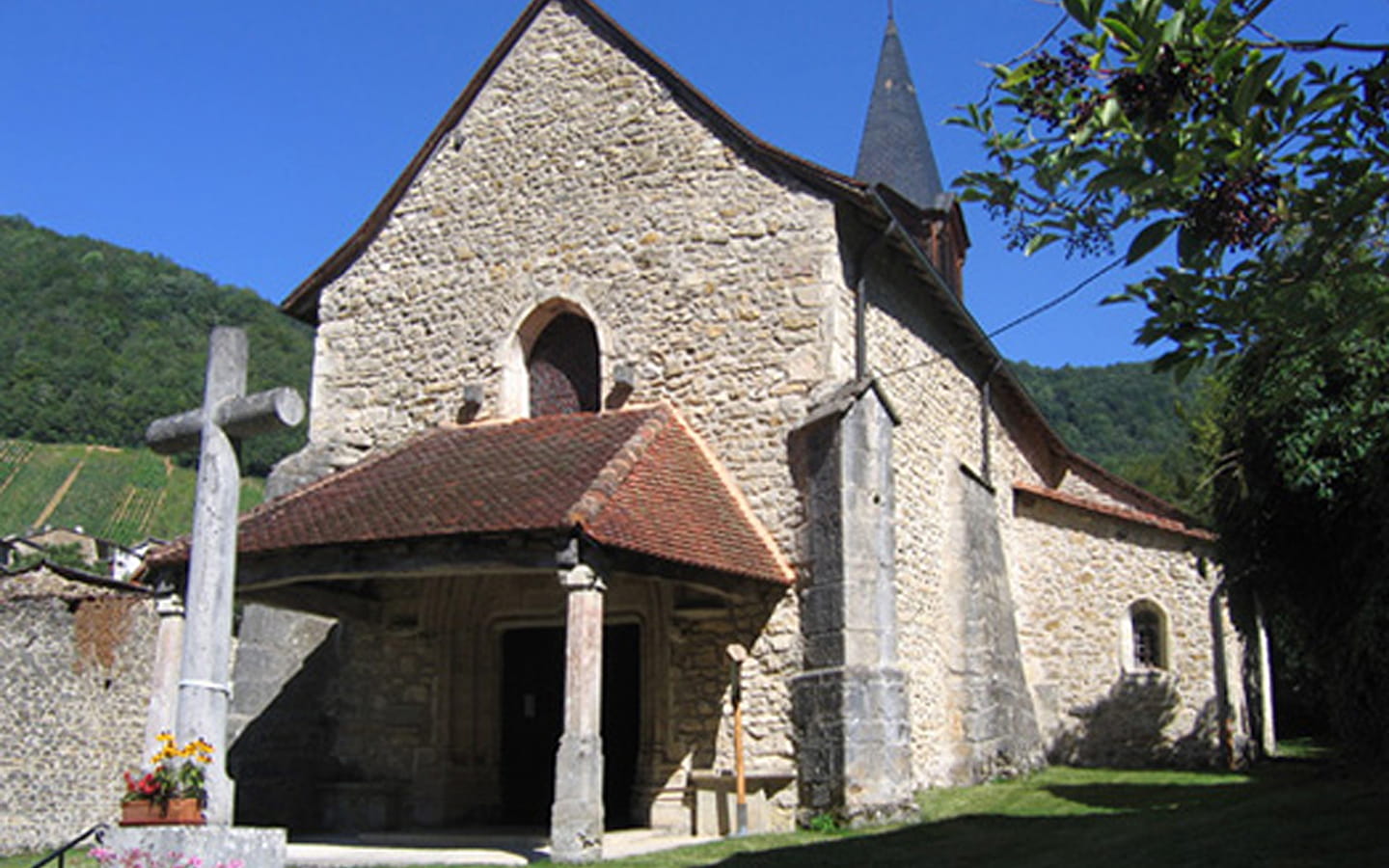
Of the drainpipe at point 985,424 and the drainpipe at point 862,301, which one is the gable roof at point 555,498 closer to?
the drainpipe at point 862,301

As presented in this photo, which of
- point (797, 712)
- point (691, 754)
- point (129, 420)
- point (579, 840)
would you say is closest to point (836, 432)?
point (797, 712)

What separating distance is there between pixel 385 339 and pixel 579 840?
774cm

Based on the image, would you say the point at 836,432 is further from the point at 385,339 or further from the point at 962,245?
the point at 962,245

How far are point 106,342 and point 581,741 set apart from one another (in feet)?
181

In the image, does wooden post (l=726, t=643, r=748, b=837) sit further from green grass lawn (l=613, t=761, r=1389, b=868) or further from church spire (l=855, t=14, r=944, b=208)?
church spire (l=855, t=14, r=944, b=208)

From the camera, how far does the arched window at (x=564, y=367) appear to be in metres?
14.4

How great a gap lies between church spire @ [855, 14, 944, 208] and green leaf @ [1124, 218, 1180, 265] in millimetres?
16620

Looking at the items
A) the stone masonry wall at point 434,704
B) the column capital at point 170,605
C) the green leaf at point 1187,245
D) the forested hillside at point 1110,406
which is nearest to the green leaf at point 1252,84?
the green leaf at point 1187,245

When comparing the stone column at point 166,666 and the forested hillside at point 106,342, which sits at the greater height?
the forested hillside at point 106,342

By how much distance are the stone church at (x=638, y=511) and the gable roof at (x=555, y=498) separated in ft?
0.15

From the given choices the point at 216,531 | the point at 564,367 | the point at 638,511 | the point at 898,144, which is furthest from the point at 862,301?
the point at 898,144

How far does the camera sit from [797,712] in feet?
38.3

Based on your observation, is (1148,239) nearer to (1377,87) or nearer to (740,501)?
(1377,87)

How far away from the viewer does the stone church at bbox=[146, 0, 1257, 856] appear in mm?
11344
